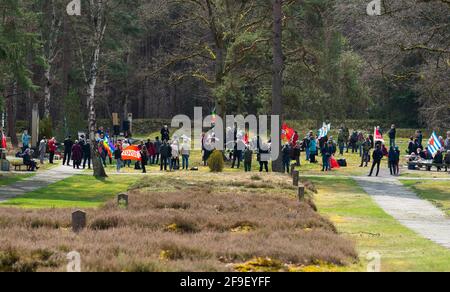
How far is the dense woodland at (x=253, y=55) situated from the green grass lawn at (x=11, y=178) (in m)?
3.38

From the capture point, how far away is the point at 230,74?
1918 inches

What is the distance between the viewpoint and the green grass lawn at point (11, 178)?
37.7m

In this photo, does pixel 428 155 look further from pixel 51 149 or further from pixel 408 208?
pixel 51 149

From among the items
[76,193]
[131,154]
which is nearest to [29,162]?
[131,154]

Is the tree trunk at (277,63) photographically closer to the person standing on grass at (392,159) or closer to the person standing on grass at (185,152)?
the person standing on grass at (185,152)

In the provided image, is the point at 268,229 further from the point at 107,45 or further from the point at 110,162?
the point at 107,45

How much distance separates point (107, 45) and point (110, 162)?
22210mm

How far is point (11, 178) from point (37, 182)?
1848 millimetres

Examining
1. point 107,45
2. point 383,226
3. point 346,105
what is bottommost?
point 383,226

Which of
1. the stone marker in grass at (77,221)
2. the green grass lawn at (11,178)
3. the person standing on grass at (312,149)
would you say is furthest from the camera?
the person standing on grass at (312,149)

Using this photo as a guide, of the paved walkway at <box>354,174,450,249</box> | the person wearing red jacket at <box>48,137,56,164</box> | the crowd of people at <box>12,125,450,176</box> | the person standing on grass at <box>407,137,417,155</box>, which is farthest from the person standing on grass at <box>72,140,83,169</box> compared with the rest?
the person standing on grass at <box>407,137,417,155</box>

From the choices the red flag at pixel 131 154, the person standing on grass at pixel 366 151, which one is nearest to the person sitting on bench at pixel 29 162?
the red flag at pixel 131 154
